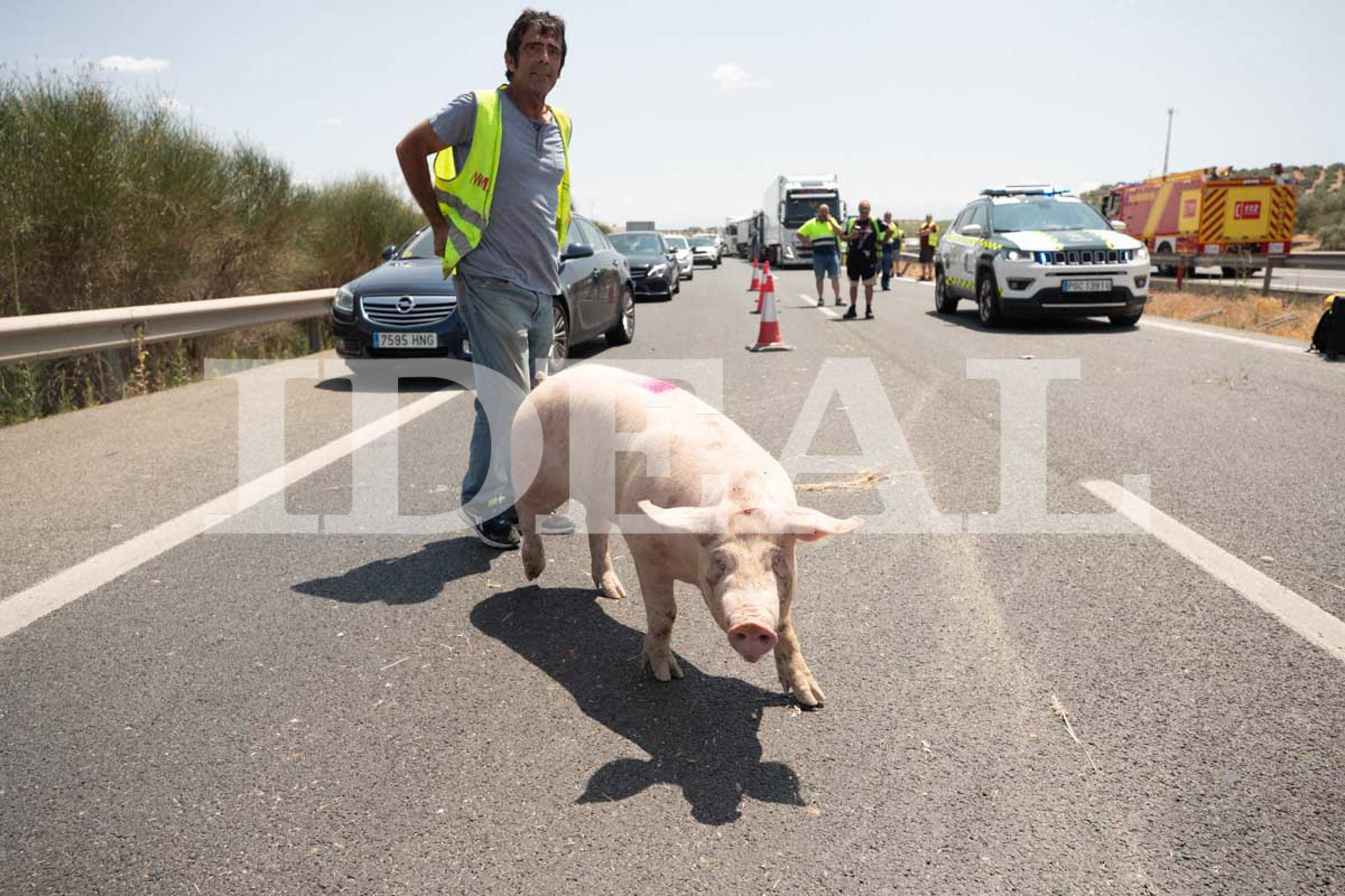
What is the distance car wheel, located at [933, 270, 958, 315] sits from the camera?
18125 mm

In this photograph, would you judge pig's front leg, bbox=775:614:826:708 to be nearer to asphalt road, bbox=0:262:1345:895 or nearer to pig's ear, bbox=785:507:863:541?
asphalt road, bbox=0:262:1345:895

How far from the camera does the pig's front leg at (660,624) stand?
11.2 feet

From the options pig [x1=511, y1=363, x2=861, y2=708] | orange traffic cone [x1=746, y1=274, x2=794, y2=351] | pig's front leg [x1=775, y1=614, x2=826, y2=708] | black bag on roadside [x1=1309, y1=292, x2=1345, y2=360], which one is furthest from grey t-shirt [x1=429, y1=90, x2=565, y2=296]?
black bag on roadside [x1=1309, y1=292, x2=1345, y2=360]

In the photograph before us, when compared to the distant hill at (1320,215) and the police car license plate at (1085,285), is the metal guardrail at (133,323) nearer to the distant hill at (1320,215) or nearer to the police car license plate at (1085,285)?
the police car license plate at (1085,285)

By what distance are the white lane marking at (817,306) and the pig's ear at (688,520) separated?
1543 cm

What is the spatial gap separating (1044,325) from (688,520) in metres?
14.4

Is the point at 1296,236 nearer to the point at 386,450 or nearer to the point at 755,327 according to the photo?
the point at 755,327

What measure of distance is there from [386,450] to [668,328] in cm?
989

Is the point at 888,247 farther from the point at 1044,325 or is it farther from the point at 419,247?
the point at 419,247

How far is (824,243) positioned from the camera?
19969mm

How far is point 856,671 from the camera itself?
3590 millimetres

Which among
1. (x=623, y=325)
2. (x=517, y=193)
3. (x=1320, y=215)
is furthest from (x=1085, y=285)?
(x=1320, y=215)

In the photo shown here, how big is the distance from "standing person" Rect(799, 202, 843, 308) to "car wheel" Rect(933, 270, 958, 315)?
2111mm

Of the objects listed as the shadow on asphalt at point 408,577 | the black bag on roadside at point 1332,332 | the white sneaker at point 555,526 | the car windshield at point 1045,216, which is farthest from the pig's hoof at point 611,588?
the car windshield at point 1045,216
